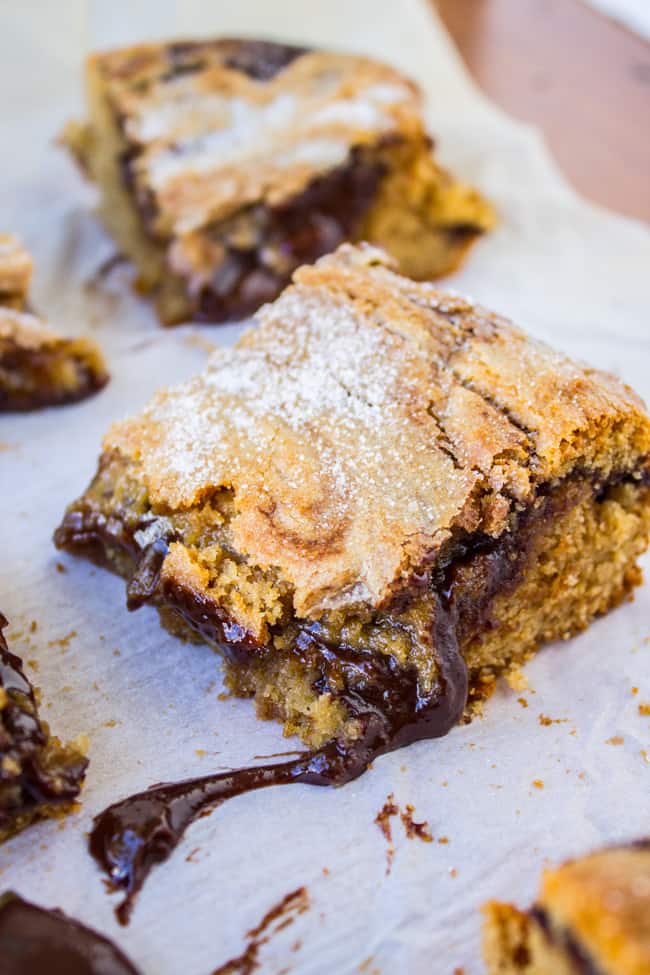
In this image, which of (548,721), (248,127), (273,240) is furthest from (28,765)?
(248,127)

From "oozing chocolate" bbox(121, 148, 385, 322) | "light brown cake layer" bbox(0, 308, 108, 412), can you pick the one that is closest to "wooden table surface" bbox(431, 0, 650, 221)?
"oozing chocolate" bbox(121, 148, 385, 322)

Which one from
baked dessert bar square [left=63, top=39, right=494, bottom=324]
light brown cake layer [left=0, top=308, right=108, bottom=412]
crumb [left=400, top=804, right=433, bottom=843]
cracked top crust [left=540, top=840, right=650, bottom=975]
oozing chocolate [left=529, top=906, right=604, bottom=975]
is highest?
cracked top crust [left=540, top=840, right=650, bottom=975]

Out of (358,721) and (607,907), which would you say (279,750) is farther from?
(607,907)

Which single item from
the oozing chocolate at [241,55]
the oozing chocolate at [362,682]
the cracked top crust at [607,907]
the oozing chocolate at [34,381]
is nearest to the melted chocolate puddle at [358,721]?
the oozing chocolate at [362,682]

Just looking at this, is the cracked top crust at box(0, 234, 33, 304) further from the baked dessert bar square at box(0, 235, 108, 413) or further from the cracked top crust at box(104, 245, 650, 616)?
the cracked top crust at box(104, 245, 650, 616)

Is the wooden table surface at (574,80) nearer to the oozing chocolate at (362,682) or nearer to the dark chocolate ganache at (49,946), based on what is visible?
the oozing chocolate at (362,682)

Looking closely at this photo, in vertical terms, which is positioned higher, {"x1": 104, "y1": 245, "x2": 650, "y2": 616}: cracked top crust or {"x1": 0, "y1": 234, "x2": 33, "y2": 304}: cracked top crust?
{"x1": 104, "y1": 245, "x2": 650, "y2": 616}: cracked top crust
